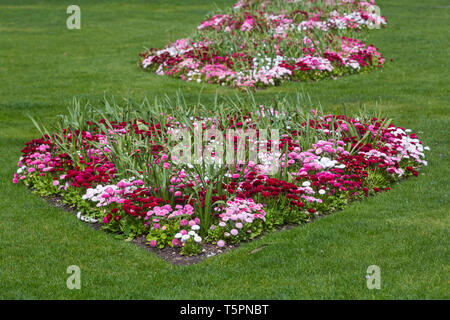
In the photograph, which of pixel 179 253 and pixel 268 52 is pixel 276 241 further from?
pixel 268 52

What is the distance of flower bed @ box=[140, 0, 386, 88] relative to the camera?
1251cm

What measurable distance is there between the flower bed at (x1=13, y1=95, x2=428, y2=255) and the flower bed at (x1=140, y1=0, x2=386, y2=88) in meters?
3.84

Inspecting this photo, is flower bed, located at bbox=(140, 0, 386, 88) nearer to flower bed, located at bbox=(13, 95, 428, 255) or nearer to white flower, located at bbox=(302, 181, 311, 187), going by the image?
flower bed, located at bbox=(13, 95, 428, 255)

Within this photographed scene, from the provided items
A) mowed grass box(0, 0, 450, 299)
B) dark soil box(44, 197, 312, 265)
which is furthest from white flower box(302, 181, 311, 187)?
dark soil box(44, 197, 312, 265)

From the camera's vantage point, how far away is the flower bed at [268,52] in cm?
1251

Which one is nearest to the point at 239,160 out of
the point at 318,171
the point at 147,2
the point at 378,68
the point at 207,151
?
the point at 207,151

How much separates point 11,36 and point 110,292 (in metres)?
15.6

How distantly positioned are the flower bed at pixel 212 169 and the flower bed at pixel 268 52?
3.84 metres

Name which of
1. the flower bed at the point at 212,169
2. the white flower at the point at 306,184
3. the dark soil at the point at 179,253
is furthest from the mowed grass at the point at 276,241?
the white flower at the point at 306,184

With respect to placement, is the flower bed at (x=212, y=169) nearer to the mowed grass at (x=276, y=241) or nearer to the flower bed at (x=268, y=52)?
the mowed grass at (x=276, y=241)

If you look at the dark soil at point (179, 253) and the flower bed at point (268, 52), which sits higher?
the flower bed at point (268, 52)

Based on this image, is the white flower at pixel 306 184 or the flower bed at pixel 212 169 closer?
the flower bed at pixel 212 169

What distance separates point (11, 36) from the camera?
18891mm
